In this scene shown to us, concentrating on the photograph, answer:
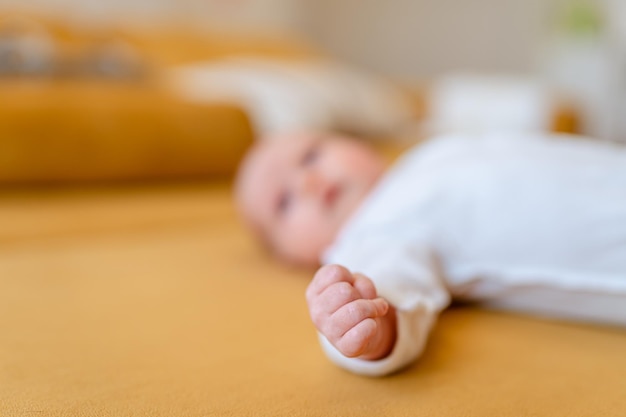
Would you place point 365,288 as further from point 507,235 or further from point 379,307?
point 507,235

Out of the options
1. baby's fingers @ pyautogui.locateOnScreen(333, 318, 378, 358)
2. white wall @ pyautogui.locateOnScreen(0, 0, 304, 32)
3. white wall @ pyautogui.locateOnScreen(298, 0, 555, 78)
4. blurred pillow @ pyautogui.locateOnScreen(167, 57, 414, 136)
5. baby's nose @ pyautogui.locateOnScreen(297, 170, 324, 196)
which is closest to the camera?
baby's fingers @ pyautogui.locateOnScreen(333, 318, 378, 358)

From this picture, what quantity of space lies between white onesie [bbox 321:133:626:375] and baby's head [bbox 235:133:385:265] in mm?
98

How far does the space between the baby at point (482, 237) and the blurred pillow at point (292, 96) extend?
0.93 meters

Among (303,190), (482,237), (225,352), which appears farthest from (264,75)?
(225,352)

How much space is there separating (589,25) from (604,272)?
272 centimetres

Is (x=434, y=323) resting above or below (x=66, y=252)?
above

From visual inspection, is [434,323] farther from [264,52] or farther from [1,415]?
[264,52]

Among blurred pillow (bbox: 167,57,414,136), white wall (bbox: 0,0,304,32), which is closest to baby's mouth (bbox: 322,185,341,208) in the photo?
blurred pillow (bbox: 167,57,414,136)

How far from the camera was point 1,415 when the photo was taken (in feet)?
1.80

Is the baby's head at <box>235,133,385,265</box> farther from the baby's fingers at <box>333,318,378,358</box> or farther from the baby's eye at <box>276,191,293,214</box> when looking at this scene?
the baby's fingers at <box>333,318,378,358</box>

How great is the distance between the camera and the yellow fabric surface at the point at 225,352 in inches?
23.3

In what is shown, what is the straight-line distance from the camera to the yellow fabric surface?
59 centimetres

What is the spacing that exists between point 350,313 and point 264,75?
1650 mm

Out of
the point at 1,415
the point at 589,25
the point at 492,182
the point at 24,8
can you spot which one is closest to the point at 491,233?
the point at 492,182
